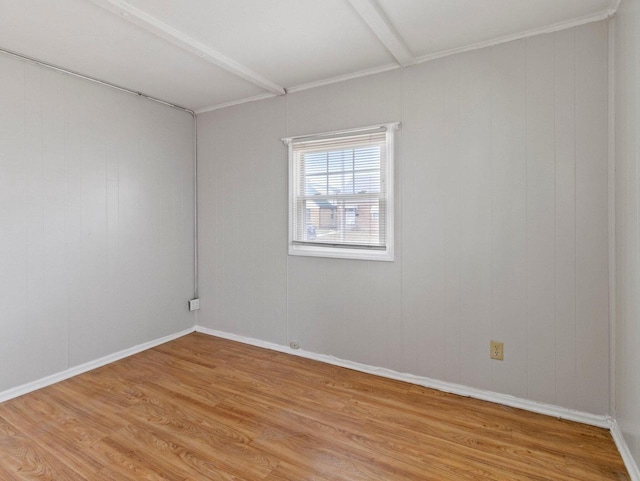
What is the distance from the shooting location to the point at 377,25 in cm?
224

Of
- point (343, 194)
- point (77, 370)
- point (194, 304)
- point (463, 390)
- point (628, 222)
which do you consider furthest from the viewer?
point (194, 304)

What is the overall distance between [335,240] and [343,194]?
0.41 meters

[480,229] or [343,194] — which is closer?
[480,229]

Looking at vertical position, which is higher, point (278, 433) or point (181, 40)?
point (181, 40)

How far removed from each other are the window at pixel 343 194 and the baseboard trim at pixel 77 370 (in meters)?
1.73

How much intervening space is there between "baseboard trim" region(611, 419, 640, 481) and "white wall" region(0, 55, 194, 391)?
3762 millimetres

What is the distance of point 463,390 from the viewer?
267 cm

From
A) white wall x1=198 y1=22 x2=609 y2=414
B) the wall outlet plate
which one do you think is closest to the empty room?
white wall x1=198 y1=22 x2=609 y2=414

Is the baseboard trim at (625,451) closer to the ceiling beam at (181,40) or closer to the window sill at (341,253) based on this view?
the window sill at (341,253)

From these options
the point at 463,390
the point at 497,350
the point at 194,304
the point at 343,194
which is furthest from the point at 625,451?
the point at 194,304

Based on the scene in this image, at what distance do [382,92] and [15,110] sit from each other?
274 cm

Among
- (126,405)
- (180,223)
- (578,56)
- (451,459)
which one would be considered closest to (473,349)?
(451,459)

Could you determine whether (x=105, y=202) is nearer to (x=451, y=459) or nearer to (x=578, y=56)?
(x=451, y=459)

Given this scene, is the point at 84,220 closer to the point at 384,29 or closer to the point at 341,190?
the point at 341,190
